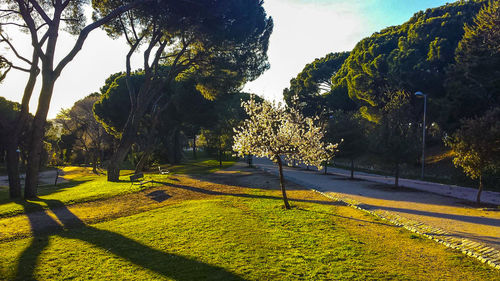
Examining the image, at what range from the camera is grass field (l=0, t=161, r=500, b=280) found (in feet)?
18.9

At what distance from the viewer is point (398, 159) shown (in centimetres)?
1762

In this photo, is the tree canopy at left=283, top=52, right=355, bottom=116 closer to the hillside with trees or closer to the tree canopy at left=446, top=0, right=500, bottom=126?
the hillside with trees

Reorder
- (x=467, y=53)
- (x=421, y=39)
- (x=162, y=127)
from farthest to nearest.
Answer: (x=162, y=127) → (x=421, y=39) → (x=467, y=53)

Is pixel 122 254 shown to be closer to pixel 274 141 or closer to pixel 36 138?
pixel 274 141

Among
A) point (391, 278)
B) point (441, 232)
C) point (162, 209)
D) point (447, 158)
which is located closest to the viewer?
point (391, 278)

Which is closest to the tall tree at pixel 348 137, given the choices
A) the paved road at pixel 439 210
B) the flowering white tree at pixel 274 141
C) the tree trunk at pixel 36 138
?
the paved road at pixel 439 210

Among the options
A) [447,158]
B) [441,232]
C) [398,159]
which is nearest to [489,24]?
[447,158]

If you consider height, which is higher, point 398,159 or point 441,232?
point 398,159

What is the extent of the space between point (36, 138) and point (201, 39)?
Result: 13084 mm

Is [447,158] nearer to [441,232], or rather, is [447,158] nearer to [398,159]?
[398,159]

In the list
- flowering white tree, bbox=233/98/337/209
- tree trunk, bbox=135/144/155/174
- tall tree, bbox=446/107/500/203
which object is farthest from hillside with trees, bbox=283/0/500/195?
tree trunk, bbox=135/144/155/174

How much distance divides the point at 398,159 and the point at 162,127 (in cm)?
3284

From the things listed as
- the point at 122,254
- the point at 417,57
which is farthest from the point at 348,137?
the point at 122,254

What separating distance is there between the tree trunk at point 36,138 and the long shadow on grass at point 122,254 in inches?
250
